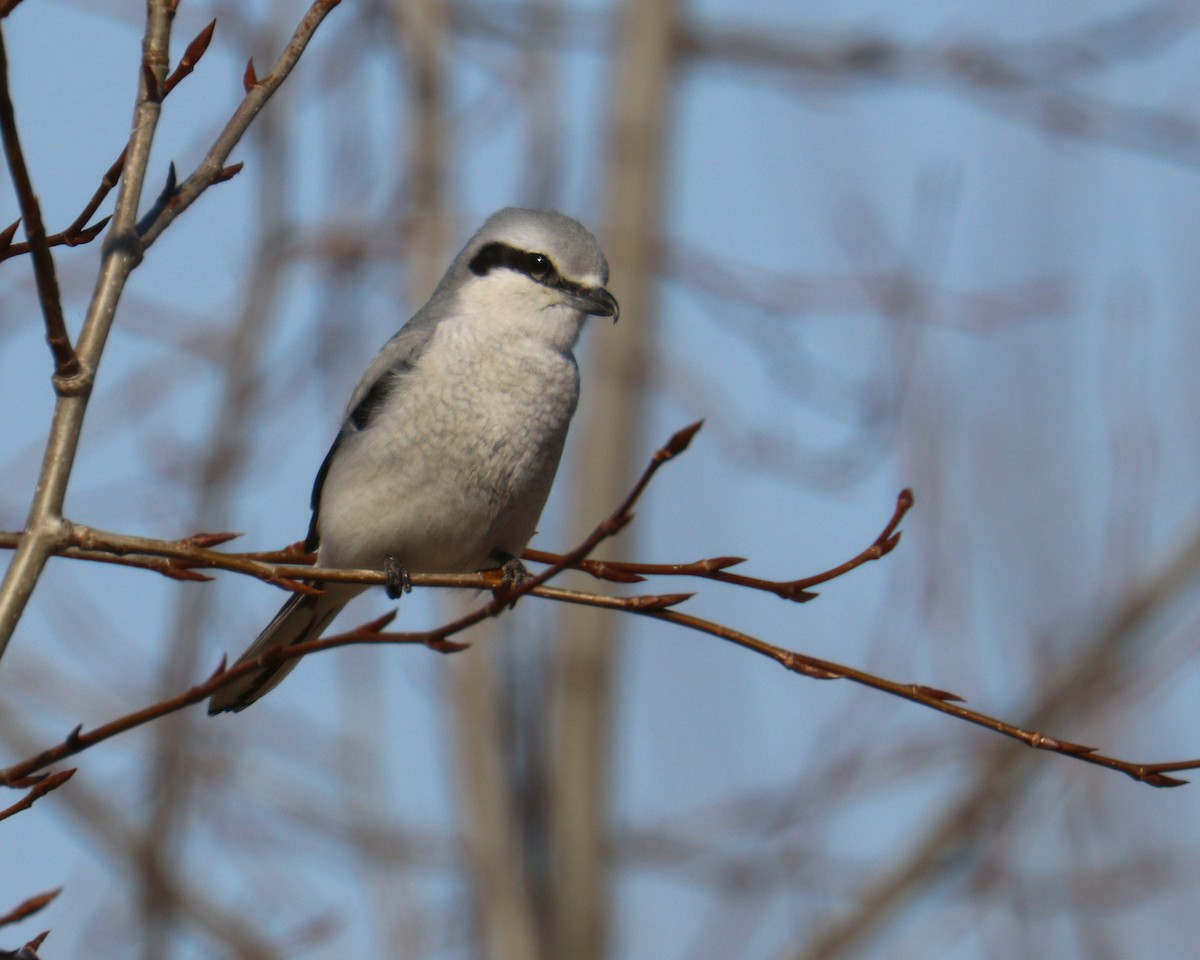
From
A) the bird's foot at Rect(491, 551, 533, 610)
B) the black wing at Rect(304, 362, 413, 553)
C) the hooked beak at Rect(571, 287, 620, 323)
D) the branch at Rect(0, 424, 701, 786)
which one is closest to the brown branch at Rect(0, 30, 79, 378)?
the branch at Rect(0, 424, 701, 786)

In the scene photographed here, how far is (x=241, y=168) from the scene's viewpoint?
2078 millimetres

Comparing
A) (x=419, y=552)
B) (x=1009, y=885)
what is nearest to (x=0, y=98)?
(x=419, y=552)

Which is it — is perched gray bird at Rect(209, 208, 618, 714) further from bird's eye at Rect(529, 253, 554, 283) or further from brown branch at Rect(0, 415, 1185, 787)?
brown branch at Rect(0, 415, 1185, 787)

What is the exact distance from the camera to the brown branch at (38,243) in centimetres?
162

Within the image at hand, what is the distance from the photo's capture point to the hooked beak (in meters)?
3.59

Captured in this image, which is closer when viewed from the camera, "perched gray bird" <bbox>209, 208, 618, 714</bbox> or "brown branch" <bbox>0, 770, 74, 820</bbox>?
"brown branch" <bbox>0, 770, 74, 820</bbox>

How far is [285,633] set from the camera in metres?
3.50

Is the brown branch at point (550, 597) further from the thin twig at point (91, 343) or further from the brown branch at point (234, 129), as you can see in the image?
the brown branch at point (234, 129)

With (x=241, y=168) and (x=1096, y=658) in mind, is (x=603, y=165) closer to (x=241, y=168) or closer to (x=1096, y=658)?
(x=1096, y=658)

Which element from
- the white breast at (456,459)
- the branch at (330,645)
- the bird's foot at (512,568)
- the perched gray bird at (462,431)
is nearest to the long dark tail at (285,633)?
the perched gray bird at (462,431)

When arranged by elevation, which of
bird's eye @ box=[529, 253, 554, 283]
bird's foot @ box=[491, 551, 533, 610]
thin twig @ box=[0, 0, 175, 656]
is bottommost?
thin twig @ box=[0, 0, 175, 656]

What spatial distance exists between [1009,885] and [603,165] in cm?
362

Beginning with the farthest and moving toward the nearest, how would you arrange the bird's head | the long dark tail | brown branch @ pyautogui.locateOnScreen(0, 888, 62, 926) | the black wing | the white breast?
the bird's head → the black wing → the white breast → the long dark tail → brown branch @ pyautogui.locateOnScreen(0, 888, 62, 926)

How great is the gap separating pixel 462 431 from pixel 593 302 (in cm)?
54
